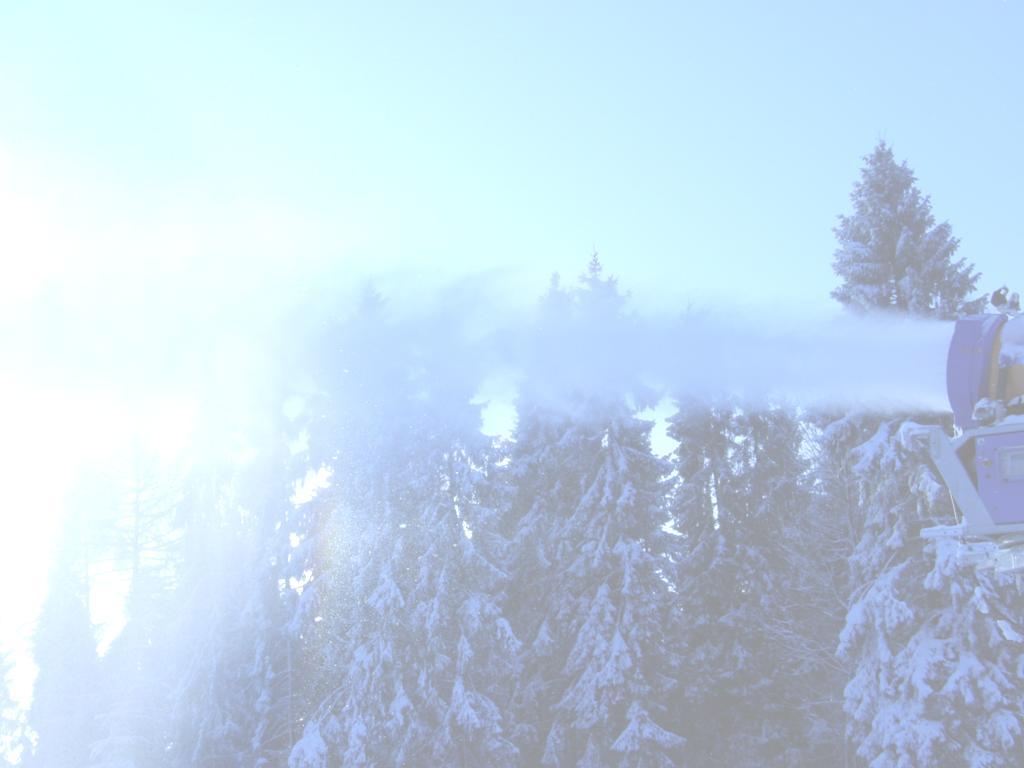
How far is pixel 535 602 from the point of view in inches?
1203

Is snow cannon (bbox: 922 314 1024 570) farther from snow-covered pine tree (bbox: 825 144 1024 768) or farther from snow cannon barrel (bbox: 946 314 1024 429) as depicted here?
snow-covered pine tree (bbox: 825 144 1024 768)

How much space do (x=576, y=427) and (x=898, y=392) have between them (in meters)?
19.4

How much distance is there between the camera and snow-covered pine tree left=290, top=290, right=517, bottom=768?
24.7 meters

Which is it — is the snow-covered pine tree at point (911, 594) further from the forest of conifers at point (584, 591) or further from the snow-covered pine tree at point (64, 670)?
the snow-covered pine tree at point (64, 670)

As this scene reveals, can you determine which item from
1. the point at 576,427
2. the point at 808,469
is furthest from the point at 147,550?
the point at 808,469

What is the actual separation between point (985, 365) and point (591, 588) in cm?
2035

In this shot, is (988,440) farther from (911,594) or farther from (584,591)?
(584,591)

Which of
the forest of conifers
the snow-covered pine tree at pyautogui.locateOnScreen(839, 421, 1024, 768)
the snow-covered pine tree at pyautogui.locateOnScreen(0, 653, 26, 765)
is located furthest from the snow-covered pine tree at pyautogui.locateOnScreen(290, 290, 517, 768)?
the snow-covered pine tree at pyautogui.locateOnScreen(0, 653, 26, 765)

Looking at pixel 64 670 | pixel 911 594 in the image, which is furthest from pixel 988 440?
pixel 64 670

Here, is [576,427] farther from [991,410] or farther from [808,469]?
[991,410]

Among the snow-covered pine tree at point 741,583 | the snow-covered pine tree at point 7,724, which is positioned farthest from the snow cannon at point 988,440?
the snow-covered pine tree at point 7,724

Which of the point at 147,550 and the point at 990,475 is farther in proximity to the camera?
the point at 147,550

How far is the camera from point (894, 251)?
2364 centimetres

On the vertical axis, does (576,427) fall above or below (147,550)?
above
